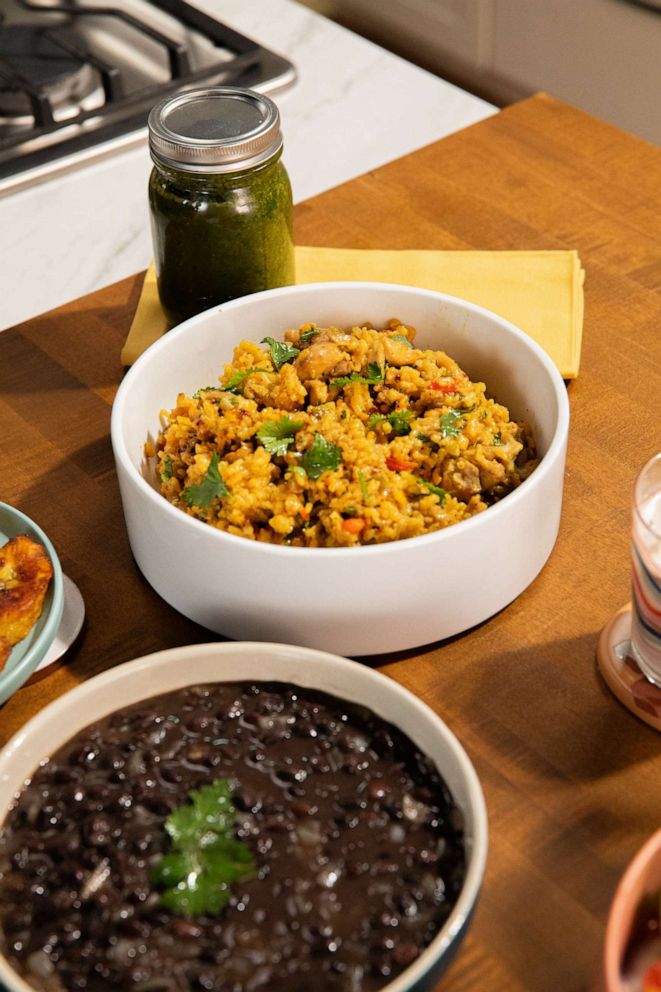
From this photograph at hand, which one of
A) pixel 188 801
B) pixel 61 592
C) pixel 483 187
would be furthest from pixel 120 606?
pixel 483 187

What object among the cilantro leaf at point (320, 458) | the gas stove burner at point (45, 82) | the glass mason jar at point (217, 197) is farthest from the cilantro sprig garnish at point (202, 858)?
the gas stove burner at point (45, 82)

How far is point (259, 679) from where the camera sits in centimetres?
112

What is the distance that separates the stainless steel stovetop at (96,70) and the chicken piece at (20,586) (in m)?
0.95

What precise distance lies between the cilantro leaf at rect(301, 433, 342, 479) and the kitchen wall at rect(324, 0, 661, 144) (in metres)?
1.91

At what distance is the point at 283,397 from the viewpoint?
1318 mm

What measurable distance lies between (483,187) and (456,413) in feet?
2.46

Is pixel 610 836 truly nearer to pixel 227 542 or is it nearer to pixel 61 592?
pixel 227 542

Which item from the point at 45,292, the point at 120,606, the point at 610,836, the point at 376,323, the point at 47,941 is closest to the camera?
the point at 47,941

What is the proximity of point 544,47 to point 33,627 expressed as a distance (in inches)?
90.6

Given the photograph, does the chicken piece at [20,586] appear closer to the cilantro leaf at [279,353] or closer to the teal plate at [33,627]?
the teal plate at [33,627]

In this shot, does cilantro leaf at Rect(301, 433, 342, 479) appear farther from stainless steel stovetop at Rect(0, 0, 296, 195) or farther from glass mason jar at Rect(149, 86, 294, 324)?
stainless steel stovetop at Rect(0, 0, 296, 195)

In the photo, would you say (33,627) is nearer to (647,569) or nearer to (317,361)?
(317,361)

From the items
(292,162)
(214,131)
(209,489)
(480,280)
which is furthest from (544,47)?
(209,489)

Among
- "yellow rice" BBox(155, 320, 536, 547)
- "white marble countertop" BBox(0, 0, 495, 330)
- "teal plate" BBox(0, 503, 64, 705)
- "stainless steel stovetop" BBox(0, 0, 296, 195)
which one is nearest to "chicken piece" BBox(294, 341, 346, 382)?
"yellow rice" BBox(155, 320, 536, 547)
